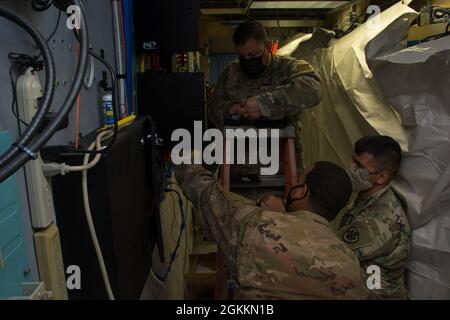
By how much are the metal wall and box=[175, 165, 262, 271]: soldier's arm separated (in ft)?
1.22

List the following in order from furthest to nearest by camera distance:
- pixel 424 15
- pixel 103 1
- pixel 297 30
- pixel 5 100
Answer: pixel 297 30 → pixel 424 15 → pixel 103 1 → pixel 5 100

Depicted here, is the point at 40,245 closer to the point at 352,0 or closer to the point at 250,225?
the point at 250,225

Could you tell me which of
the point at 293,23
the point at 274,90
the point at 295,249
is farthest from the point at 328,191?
the point at 293,23

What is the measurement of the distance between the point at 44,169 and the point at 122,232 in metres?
0.29

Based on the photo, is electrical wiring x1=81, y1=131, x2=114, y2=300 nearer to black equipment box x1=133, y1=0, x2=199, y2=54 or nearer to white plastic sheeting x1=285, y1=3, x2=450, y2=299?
black equipment box x1=133, y1=0, x2=199, y2=54

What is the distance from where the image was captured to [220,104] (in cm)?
203

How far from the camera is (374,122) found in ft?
4.87

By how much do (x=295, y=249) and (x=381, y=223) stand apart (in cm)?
49

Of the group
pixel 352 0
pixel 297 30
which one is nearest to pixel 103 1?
pixel 352 0

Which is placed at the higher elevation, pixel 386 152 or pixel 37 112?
pixel 37 112

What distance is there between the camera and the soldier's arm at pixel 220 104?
1.97m

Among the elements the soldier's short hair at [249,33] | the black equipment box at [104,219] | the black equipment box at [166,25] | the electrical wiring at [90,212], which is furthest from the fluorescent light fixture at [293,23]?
the electrical wiring at [90,212]

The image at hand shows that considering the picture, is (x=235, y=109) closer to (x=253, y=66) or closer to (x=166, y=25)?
(x=253, y=66)

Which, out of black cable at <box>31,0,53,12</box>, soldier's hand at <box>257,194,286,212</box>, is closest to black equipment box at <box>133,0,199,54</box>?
soldier's hand at <box>257,194,286,212</box>
